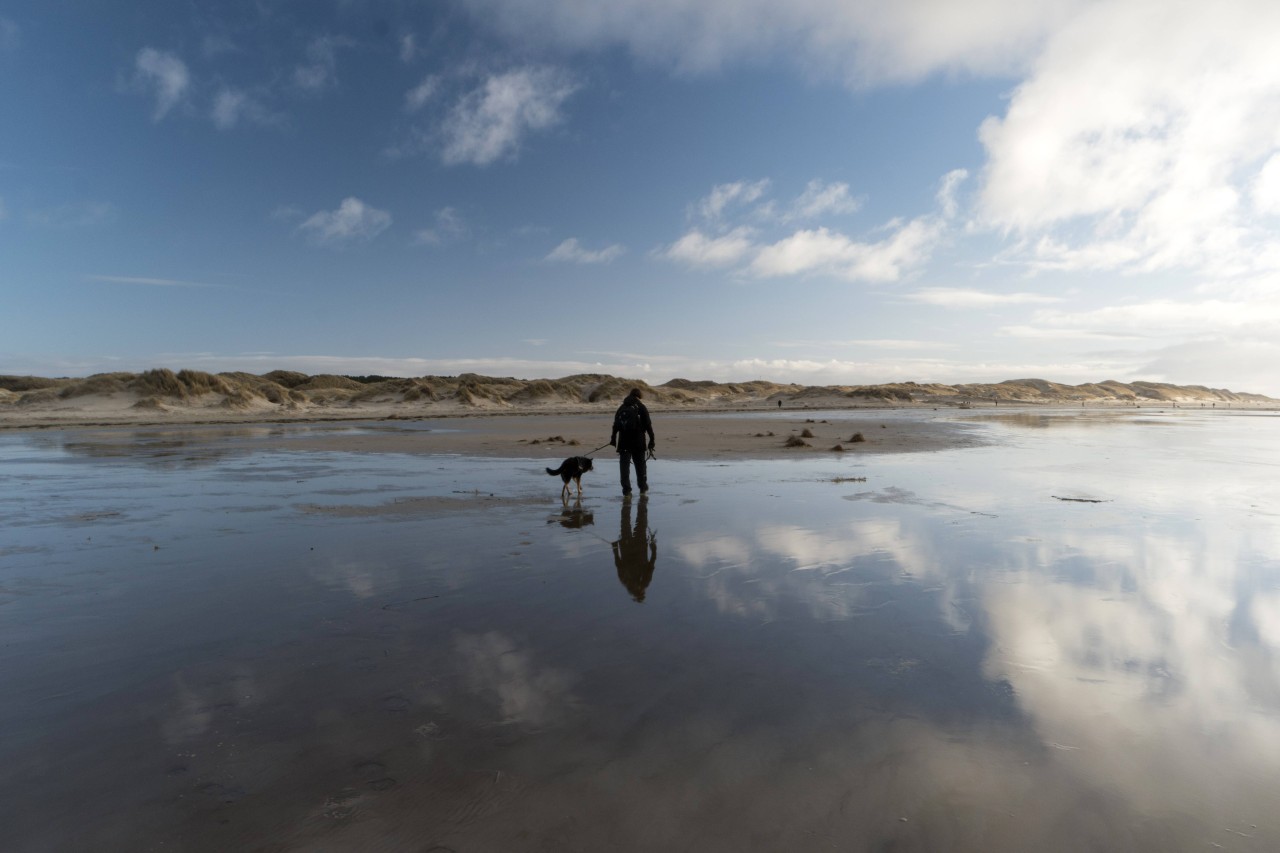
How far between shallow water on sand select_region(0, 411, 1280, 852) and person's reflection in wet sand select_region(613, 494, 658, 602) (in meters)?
0.06

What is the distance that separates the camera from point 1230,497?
1200cm

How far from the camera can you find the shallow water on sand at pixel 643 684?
9.59 feet

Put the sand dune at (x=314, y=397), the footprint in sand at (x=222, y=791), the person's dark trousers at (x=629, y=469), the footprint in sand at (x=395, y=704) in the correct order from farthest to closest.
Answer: the sand dune at (x=314, y=397), the person's dark trousers at (x=629, y=469), the footprint in sand at (x=395, y=704), the footprint in sand at (x=222, y=791)

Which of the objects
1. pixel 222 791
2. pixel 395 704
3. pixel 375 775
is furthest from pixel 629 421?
pixel 222 791

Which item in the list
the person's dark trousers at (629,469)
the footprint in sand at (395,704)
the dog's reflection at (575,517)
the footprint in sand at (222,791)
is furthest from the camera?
the person's dark trousers at (629,469)

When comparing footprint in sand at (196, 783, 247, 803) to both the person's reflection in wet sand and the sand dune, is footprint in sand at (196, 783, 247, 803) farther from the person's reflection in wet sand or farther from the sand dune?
the sand dune

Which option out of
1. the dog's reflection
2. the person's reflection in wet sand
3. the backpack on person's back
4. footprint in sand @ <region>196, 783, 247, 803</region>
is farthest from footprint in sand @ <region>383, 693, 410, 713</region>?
the backpack on person's back

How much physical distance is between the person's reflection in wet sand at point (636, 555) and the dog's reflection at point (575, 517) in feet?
2.04

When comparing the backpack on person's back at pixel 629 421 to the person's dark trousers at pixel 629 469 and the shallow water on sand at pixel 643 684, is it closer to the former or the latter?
the person's dark trousers at pixel 629 469

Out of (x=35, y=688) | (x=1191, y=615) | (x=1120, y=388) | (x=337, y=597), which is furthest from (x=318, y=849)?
(x=1120, y=388)

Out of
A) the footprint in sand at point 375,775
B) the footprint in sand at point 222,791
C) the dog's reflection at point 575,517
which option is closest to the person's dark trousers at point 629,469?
the dog's reflection at point 575,517

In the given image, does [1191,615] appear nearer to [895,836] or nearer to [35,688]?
[895,836]

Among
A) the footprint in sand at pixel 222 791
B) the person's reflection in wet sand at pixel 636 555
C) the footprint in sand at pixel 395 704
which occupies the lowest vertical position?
the person's reflection in wet sand at pixel 636 555

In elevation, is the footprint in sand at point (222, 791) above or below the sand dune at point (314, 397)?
below
